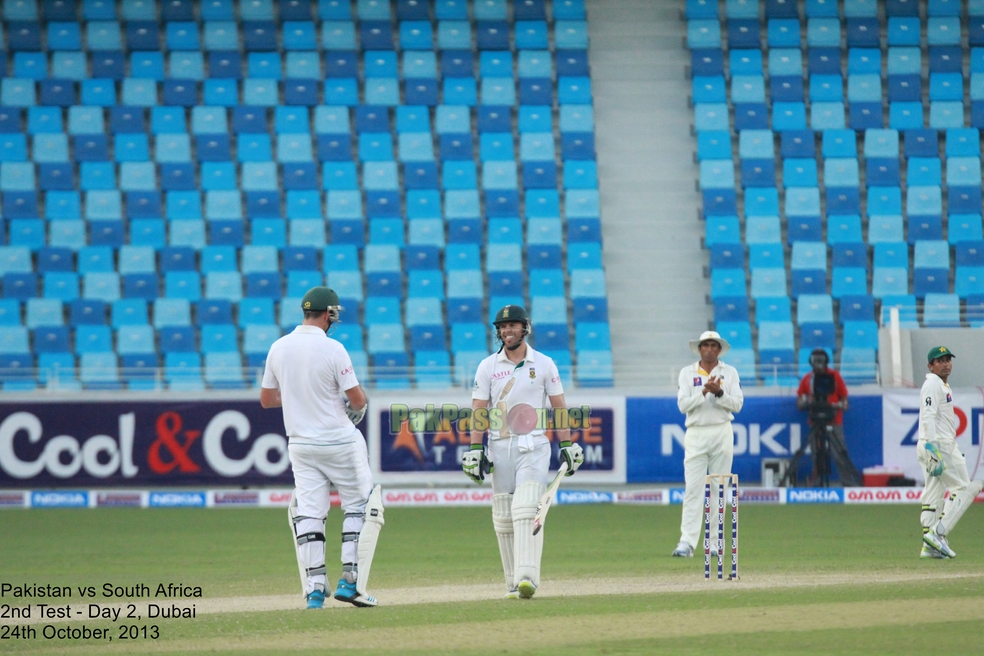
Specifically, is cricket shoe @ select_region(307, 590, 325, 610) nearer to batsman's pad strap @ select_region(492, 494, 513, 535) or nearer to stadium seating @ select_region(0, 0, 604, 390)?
batsman's pad strap @ select_region(492, 494, 513, 535)

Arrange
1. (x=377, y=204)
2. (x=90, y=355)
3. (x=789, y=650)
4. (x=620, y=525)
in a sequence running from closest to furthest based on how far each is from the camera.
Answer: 1. (x=789, y=650)
2. (x=620, y=525)
3. (x=90, y=355)
4. (x=377, y=204)

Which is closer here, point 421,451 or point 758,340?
point 421,451

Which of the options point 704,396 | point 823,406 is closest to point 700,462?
point 704,396

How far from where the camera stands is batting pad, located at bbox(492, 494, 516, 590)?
327 inches

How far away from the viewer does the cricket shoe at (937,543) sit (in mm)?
10547

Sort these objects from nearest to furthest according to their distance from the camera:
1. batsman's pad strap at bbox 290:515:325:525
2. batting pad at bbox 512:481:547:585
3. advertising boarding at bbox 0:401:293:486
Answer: batsman's pad strap at bbox 290:515:325:525 < batting pad at bbox 512:481:547:585 < advertising boarding at bbox 0:401:293:486

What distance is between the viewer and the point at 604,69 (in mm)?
25094

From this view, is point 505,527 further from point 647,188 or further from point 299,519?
point 647,188

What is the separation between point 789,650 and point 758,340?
49.5 feet

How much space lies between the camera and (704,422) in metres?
Result: 11.2

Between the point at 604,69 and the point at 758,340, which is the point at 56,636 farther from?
the point at 604,69

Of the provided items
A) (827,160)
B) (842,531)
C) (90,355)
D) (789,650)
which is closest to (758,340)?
(827,160)

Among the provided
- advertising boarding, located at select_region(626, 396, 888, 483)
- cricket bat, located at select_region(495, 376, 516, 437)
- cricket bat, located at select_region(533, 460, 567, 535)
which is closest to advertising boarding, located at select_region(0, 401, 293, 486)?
advertising boarding, located at select_region(626, 396, 888, 483)

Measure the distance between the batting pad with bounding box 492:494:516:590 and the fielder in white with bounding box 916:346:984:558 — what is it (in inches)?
167
